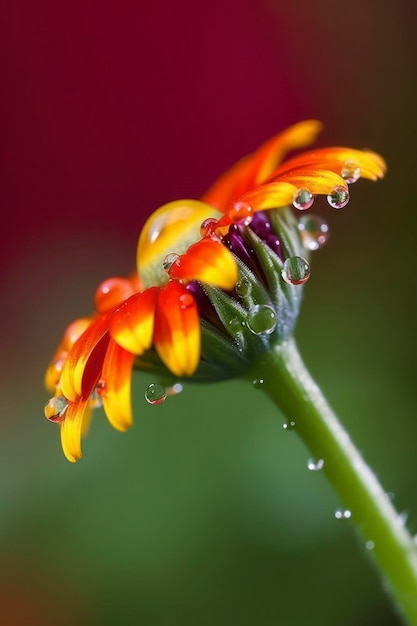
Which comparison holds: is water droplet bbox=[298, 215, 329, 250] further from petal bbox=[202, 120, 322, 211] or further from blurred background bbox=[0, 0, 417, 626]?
blurred background bbox=[0, 0, 417, 626]

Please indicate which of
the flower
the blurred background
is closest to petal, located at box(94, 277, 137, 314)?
the flower

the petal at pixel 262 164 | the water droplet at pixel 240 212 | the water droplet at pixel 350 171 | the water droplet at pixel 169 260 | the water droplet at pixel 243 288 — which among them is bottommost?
the water droplet at pixel 243 288

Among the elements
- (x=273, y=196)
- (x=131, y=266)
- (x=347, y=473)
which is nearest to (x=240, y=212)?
(x=273, y=196)

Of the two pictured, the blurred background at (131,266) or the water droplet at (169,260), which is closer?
the water droplet at (169,260)

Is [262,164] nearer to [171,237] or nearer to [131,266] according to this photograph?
[171,237]

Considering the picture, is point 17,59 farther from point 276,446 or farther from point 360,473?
point 360,473

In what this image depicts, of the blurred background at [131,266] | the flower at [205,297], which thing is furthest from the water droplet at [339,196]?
the blurred background at [131,266]

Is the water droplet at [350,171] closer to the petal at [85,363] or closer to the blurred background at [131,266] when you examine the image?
the petal at [85,363]

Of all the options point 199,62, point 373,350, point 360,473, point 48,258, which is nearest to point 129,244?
point 48,258

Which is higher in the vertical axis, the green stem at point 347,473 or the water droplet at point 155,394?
the water droplet at point 155,394
